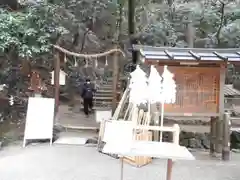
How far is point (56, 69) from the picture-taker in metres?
10.3

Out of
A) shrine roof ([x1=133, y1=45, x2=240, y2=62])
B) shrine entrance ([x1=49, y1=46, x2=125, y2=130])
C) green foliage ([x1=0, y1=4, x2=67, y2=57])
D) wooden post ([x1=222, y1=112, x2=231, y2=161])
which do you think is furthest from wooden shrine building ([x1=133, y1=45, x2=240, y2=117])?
shrine entrance ([x1=49, y1=46, x2=125, y2=130])

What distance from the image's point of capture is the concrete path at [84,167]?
22.2ft

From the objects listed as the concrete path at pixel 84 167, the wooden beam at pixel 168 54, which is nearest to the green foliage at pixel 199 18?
the wooden beam at pixel 168 54

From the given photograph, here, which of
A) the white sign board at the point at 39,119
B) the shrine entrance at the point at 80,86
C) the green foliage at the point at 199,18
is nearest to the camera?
the white sign board at the point at 39,119

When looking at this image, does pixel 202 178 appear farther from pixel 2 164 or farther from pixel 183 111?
pixel 2 164

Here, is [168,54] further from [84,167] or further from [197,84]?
[84,167]

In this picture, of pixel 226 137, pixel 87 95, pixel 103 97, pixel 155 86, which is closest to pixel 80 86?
pixel 103 97

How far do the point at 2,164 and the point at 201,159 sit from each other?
4.71 metres

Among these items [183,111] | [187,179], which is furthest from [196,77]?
[187,179]

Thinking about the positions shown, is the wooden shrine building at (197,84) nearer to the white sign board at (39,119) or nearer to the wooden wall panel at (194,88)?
the wooden wall panel at (194,88)

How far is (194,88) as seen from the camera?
27.1ft

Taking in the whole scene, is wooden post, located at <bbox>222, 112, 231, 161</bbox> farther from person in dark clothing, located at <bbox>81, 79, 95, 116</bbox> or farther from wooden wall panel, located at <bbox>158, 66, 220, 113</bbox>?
person in dark clothing, located at <bbox>81, 79, 95, 116</bbox>

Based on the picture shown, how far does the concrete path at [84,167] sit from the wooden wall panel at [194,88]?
4.28ft

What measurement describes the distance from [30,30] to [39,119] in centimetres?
255
